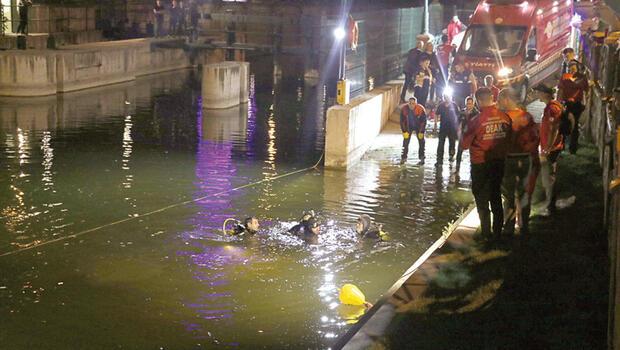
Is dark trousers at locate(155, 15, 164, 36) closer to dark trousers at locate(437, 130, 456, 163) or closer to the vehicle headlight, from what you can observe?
the vehicle headlight

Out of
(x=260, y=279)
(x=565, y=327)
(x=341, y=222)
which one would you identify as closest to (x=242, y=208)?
(x=341, y=222)

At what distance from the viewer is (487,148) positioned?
410 inches

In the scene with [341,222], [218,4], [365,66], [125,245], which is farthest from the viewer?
[218,4]

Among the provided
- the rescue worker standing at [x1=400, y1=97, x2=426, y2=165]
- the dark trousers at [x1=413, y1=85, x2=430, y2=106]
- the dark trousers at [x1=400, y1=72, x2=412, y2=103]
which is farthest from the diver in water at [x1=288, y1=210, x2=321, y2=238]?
the dark trousers at [x1=400, y1=72, x2=412, y2=103]

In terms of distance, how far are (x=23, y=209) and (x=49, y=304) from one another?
180 inches

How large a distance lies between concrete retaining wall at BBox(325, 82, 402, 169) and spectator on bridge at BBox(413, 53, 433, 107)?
958 millimetres

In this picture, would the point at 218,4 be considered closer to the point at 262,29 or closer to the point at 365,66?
the point at 262,29

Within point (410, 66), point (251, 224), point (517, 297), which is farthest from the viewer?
point (410, 66)

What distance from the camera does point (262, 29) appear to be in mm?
39781

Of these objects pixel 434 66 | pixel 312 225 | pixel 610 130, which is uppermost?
pixel 434 66

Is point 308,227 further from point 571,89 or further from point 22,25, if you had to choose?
point 22,25

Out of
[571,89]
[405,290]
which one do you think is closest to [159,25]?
[571,89]

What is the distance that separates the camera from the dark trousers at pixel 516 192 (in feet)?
35.1

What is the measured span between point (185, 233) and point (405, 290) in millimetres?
4667
